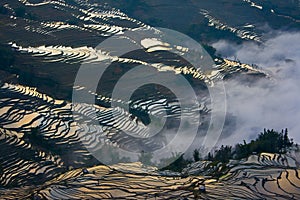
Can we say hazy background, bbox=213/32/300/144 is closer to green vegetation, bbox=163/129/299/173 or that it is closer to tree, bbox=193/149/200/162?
tree, bbox=193/149/200/162

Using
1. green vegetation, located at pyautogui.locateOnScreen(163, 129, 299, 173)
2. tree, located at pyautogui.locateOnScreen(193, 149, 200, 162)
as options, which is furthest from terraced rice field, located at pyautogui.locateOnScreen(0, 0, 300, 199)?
tree, located at pyautogui.locateOnScreen(193, 149, 200, 162)

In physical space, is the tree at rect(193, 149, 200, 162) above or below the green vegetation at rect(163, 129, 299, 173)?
below

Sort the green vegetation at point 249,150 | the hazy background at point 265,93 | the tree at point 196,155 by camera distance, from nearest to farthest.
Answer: the green vegetation at point 249,150
the tree at point 196,155
the hazy background at point 265,93

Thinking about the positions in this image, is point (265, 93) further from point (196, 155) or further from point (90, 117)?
point (90, 117)

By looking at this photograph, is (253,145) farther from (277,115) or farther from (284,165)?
(277,115)

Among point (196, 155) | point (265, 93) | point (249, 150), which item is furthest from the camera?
point (265, 93)

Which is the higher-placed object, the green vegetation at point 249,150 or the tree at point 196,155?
the green vegetation at point 249,150

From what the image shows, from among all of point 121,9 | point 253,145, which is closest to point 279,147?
point 253,145

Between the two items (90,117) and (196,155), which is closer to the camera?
(196,155)

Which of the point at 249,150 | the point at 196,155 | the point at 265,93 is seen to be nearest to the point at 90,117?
the point at 196,155

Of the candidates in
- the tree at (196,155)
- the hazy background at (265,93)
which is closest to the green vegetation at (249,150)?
the tree at (196,155)

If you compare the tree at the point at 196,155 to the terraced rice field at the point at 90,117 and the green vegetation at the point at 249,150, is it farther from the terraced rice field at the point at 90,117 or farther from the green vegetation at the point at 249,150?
the terraced rice field at the point at 90,117
